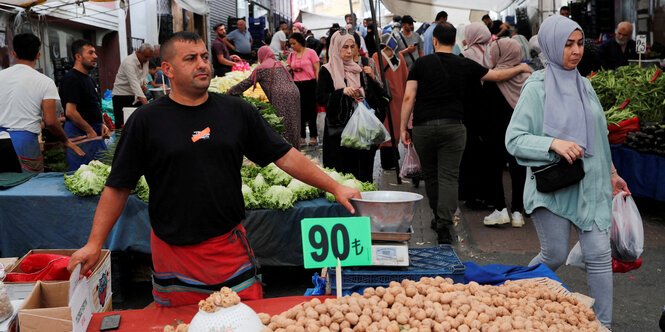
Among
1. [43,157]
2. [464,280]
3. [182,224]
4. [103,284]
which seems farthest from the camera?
[43,157]

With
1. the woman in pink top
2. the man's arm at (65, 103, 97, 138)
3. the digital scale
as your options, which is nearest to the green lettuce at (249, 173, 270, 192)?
the digital scale

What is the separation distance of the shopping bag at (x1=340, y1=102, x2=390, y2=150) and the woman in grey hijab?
2.89 m

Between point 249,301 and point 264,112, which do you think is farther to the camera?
point 264,112

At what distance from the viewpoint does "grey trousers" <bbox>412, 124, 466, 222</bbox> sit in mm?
5898

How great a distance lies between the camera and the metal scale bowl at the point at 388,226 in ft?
10.0

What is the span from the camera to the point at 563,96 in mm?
3643

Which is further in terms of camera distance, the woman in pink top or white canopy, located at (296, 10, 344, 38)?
white canopy, located at (296, 10, 344, 38)

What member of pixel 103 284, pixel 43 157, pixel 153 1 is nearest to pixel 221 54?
pixel 153 1

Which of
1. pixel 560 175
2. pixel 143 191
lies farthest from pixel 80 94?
pixel 560 175

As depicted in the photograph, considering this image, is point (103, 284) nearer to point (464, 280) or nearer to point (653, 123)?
point (464, 280)

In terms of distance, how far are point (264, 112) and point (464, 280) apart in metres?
4.42

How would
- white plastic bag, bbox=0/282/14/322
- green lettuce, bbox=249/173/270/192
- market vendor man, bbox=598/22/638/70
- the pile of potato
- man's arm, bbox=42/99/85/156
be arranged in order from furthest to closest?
1. market vendor man, bbox=598/22/638/70
2. man's arm, bbox=42/99/85/156
3. green lettuce, bbox=249/173/270/192
4. white plastic bag, bbox=0/282/14/322
5. the pile of potato

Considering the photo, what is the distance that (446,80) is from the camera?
5.84 m

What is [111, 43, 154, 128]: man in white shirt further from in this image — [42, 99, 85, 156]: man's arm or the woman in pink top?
[42, 99, 85, 156]: man's arm
